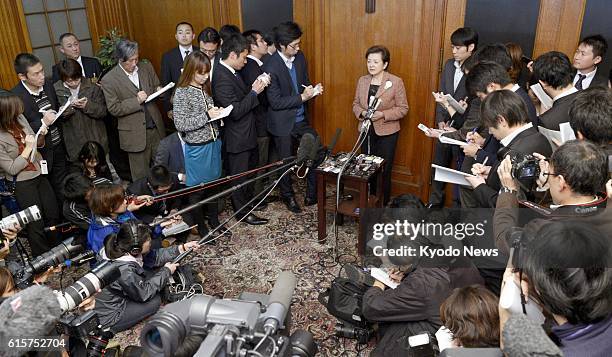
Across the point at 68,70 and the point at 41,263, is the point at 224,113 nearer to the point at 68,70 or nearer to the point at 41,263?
the point at 68,70

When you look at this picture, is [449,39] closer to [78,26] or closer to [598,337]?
[598,337]

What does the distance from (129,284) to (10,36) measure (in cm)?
358

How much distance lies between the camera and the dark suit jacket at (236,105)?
12.9 feet

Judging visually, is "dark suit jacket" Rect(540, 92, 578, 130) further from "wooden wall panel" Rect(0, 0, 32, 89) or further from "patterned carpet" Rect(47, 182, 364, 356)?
"wooden wall panel" Rect(0, 0, 32, 89)

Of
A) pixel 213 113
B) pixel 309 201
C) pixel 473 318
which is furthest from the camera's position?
pixel 309 201

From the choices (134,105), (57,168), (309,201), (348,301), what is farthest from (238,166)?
(348,301)

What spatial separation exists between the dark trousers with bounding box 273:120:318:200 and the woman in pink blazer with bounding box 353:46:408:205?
0.54 meters

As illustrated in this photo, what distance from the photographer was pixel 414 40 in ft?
13.8

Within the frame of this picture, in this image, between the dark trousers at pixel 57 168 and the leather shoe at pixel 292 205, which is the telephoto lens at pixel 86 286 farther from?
the leather shoe at pixel 292 205

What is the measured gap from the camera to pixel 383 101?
4.19 m

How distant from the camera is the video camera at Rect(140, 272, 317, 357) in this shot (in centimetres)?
128

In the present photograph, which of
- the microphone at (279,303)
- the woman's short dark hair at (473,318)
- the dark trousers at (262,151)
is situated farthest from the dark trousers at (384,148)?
the microphone at (279,303)

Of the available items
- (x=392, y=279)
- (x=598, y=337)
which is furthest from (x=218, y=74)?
(x=598, y=337)

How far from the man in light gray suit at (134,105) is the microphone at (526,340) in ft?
13.1
